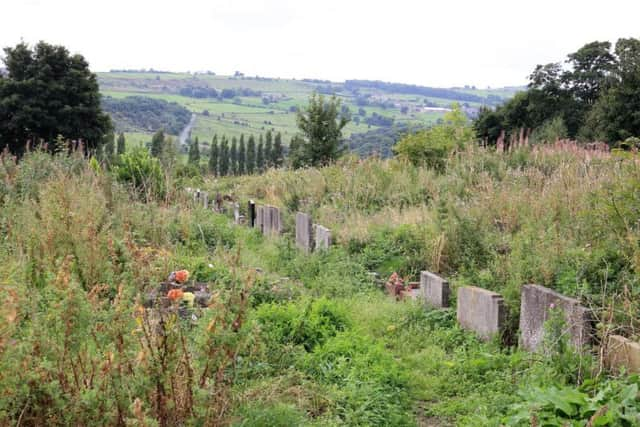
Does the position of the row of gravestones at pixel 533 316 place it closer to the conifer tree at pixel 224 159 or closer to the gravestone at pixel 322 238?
the gravestone at pixel 322 238

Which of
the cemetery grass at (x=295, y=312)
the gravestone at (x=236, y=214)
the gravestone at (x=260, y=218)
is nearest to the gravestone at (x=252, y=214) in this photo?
the gravestone at (x=260, y=218)

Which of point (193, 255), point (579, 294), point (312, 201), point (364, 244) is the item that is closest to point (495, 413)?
point (579, 294)

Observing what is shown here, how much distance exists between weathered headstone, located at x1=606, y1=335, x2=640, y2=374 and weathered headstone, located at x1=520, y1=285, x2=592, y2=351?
0.24 meters

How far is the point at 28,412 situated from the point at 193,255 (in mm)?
5599

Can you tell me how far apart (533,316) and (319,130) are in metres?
20.5

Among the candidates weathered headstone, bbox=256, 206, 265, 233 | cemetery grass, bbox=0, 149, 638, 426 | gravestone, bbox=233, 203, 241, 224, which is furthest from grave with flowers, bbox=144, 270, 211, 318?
gravestone, bbox=233, 203, 241, 224

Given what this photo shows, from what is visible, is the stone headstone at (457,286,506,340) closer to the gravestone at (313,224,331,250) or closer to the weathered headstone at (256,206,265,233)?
the gravestone at (313,224,331,250)

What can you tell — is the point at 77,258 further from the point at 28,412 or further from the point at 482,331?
the point at 482,331

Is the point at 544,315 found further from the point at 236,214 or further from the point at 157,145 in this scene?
the point at 157,145

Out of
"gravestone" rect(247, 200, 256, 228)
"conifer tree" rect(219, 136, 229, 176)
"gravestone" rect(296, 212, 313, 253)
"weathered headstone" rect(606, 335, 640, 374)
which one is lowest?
"conifer tree" rect(219, 136, 229, 176)

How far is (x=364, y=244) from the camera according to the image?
8109 millimetres

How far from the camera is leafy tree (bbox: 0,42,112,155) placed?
33125mm

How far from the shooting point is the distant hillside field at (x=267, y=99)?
74938 mm

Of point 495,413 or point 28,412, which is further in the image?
point 495,413
